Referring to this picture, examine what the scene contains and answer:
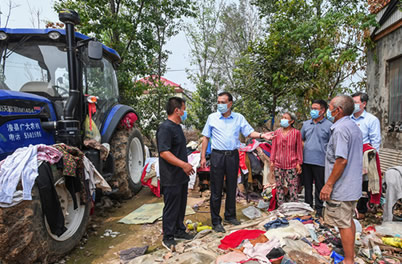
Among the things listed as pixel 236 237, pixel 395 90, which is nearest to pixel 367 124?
pixel 236 237

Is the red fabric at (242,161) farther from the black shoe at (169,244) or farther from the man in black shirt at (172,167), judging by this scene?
the black shoe at (169,244)

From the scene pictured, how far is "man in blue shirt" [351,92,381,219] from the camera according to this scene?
3586 millimetres

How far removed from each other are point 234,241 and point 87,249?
1760 mm

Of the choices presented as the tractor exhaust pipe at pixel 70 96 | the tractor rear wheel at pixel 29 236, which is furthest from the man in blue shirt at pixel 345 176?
the tractor exhaust pipe at pixel 70 96

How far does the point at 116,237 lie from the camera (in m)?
3.36

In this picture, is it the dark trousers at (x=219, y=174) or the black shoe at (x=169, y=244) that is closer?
the black shoe at (x=169, y=244)

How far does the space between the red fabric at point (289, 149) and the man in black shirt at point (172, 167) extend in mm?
1628

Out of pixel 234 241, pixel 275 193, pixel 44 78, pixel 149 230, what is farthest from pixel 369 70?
pixel 44 78

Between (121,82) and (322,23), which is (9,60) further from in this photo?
(322,23)

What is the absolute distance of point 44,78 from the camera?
3432 millimetres

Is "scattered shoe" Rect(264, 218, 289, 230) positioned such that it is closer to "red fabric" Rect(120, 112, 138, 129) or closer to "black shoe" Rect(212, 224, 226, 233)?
"black shoe" Rect(212, 224, 226, 233)

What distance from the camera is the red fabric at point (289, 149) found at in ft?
12.5

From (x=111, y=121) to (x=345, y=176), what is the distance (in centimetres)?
347

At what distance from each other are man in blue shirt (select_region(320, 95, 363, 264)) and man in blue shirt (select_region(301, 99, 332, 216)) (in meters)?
1.25
